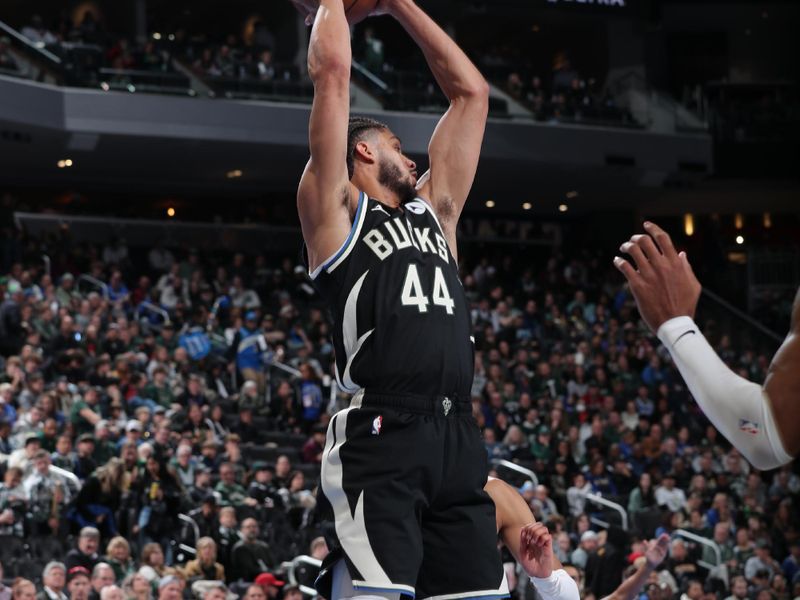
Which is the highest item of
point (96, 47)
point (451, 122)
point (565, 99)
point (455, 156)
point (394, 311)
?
point (96, 47)

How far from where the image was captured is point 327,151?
4.08 metres

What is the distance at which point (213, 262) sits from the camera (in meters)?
21.4

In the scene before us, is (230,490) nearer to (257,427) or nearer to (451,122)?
(257,427)

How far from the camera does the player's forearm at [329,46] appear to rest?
4.14 metres

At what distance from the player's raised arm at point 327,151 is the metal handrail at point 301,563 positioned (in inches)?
292

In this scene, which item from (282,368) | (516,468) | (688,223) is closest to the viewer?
(516,468)

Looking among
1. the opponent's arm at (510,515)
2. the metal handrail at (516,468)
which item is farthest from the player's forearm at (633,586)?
the metal handrail at (516,468)

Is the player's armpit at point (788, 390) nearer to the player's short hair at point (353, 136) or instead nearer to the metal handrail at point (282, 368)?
the player's short hair at point (353, 136)

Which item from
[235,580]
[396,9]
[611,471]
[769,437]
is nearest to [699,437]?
[611,471]

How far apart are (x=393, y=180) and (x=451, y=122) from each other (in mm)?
380

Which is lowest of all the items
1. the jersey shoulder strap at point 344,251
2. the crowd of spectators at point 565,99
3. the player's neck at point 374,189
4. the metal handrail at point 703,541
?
the metal handrail at point 703,541

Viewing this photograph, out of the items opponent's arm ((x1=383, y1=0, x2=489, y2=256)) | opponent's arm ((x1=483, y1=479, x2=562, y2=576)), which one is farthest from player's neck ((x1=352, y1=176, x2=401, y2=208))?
opponent's arm ((x1=483, y1=479, x2=562, y2=576))

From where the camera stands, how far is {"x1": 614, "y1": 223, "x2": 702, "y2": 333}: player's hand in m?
3.14

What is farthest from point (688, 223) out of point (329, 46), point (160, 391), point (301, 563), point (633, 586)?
point (329, 46)
